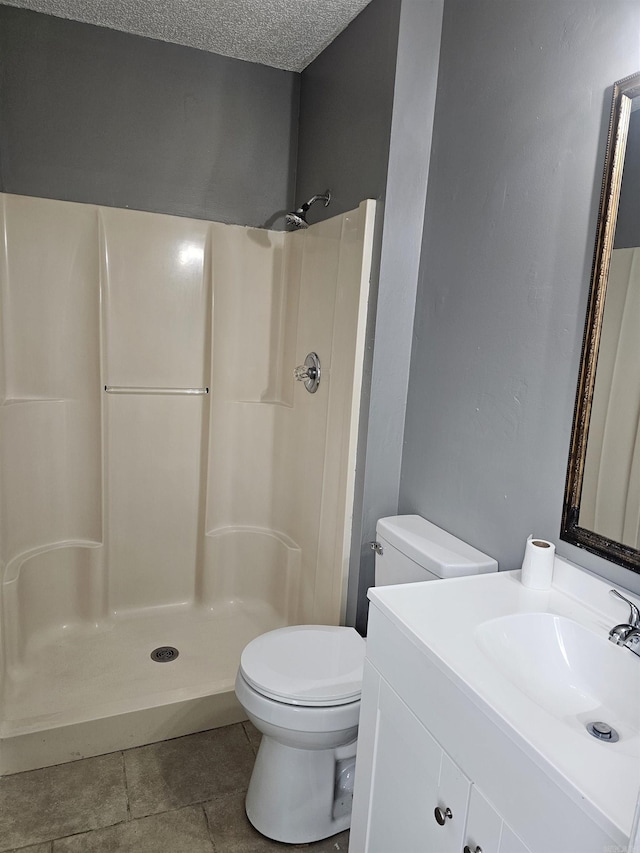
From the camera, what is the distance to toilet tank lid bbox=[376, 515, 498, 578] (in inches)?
62.9

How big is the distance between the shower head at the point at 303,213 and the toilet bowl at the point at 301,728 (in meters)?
1.54

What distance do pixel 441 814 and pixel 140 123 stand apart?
246 centimetres

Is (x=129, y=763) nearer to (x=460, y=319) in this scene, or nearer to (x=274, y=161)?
(x=460, y=319)

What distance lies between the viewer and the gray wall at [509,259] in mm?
1362

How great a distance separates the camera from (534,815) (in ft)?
2.76

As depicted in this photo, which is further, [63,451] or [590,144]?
[63,451]

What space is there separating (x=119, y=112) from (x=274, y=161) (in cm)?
64

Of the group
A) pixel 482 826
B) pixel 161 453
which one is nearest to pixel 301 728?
pixel 482 826

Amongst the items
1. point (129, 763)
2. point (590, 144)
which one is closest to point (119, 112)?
point (590, 144)

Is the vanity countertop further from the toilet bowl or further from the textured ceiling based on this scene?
the textured ceiling

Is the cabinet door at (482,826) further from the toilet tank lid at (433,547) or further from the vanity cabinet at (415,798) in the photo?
the toilet tank lid at (433,547)

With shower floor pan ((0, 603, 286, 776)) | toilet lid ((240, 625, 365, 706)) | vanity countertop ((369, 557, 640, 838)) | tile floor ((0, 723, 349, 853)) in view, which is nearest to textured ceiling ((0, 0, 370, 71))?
vanity countertop ((369, 557, 640, 838))

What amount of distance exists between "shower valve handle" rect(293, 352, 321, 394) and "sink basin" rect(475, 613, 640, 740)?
132 centimetres

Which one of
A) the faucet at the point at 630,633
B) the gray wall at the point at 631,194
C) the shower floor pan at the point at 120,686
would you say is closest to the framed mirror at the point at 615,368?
the gray wall at the point at 631,194
